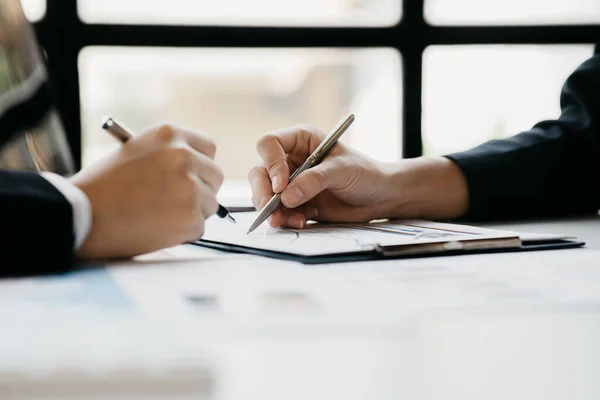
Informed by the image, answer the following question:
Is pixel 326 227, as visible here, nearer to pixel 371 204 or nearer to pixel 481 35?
pixel 371 204

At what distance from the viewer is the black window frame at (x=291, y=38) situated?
5.19 ft

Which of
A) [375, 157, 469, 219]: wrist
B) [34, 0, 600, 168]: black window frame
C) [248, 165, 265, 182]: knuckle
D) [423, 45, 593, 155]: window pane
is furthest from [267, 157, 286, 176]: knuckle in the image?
[423, 45, 593, 155]: window pane

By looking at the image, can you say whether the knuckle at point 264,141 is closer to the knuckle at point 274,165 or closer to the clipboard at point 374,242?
the knuckle at point 274,165

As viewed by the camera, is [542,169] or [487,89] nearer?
[542,169]

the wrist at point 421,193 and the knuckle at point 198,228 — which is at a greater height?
the knuckle at point 198,228

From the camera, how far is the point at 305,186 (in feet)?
2.96

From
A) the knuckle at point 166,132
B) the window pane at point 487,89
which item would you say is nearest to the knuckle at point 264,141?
the knuckle at point 166,132

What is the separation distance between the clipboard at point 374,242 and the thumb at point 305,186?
43mm

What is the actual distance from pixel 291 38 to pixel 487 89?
2.00 feet

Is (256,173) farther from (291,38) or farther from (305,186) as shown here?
(291,38)

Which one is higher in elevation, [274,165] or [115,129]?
[115,129]

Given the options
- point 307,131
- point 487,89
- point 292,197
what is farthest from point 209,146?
point 487,89

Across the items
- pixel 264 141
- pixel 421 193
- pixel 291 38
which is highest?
pixel 291 38

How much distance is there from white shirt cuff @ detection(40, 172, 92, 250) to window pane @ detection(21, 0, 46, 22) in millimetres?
1085
